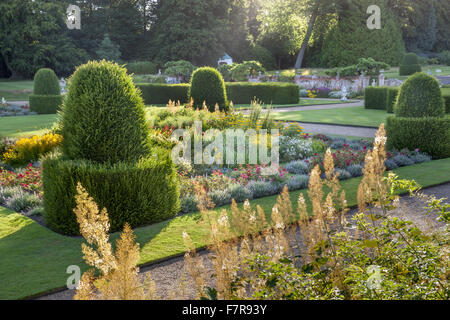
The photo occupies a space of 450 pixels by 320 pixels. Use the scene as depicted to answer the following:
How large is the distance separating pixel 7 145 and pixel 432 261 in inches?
387

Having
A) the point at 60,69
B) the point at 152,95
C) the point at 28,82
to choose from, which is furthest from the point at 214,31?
the point at 152,95

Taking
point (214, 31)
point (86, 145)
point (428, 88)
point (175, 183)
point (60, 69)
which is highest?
point (214, 31)

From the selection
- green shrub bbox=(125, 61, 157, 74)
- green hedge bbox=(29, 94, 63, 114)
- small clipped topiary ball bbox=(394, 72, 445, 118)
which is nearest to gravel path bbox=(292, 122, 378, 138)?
small clipped topiary ball bbox=(394, 72, 445, 118)

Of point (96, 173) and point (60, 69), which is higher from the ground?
point (60, 69)

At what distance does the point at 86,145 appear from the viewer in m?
5.20

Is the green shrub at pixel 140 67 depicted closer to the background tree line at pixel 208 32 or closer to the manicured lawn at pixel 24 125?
the background tree line at pixel 208 32

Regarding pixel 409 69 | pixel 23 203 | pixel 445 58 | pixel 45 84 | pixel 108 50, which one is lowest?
pixel 23 203

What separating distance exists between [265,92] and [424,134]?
1578cm

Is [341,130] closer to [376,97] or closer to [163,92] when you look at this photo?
[376,97]

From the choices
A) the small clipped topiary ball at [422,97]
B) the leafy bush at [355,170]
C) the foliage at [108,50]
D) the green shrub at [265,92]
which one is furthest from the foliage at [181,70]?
the leafy bush at [355,170]

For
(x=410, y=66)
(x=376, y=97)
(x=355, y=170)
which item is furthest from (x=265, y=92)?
(x=355, y=170)

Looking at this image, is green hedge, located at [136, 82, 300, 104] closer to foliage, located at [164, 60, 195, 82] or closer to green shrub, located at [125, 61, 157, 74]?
foliage, located at [164, 60, 195, 82]

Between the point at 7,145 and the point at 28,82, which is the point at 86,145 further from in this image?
the point at 28,82

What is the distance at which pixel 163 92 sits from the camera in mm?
24281
